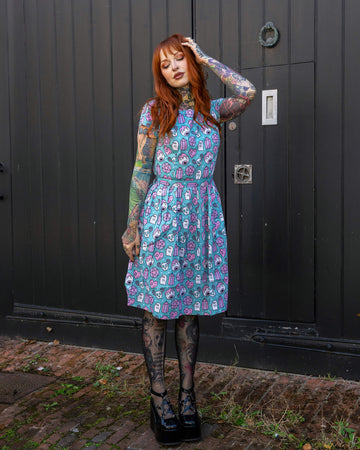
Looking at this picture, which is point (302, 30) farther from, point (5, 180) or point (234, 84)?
point (5, 180)

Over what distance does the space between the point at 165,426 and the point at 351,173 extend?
1949mm

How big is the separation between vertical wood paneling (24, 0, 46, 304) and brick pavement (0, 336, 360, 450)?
0.80 metres

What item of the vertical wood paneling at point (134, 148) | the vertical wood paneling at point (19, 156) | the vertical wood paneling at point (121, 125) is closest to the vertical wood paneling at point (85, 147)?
the vertical wood paneling at point (134, 148)

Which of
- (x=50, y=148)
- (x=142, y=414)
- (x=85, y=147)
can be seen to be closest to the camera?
(x=142, y=414)

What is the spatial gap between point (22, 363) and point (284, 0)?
322 centimetres

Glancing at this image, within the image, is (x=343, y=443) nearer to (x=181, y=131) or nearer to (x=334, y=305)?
(x=334, y=305)

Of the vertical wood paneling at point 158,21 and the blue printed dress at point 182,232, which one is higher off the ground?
the vertical wood paneling at point 158,21

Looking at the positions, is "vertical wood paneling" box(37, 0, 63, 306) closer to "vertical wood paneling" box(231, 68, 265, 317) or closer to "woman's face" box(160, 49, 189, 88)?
"vertical wood paneling" box(231, 68, 265, 317)

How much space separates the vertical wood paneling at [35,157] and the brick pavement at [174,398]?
80 centimetres

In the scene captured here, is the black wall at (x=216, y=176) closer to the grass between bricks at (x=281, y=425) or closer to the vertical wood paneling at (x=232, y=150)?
the vertical wood paneling at (x=232, y=150)

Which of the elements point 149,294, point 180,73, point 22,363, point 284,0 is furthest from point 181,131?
point 22,363

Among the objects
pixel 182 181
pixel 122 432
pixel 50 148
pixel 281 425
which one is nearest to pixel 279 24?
pixel 182 181

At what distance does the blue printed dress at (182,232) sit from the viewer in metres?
2.64

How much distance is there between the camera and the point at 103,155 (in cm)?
424
